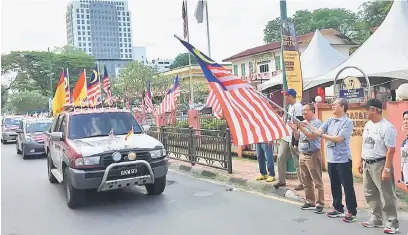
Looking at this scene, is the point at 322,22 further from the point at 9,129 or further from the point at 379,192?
the point at 379,192

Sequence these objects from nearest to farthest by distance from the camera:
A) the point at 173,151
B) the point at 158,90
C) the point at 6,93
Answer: the point at 173,151 → the point at 158,90 → the point at 6,93

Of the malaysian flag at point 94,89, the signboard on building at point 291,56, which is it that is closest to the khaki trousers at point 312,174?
the signboard on building at point 291,56

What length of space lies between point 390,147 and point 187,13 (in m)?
14.7

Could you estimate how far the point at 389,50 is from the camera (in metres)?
13.4

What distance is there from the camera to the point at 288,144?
739cm

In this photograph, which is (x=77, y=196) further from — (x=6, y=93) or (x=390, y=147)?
(x=6, y=93)

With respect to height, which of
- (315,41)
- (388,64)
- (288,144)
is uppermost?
(315,41)

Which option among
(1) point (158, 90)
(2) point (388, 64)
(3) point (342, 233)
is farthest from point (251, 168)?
(1) point (158, 90)

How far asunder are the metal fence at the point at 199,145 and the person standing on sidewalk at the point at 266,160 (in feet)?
3.53

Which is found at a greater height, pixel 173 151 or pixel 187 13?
pixel 187 13

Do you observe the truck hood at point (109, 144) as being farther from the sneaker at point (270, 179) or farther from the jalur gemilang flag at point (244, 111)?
the sneaker at point (270, 179)

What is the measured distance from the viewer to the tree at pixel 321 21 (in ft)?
228

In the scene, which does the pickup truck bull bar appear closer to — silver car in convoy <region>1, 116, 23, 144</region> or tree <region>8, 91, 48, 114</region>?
silver car in convoy <region>1, 116, 23, 144</region>

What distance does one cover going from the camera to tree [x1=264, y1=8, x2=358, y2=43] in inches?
2736
